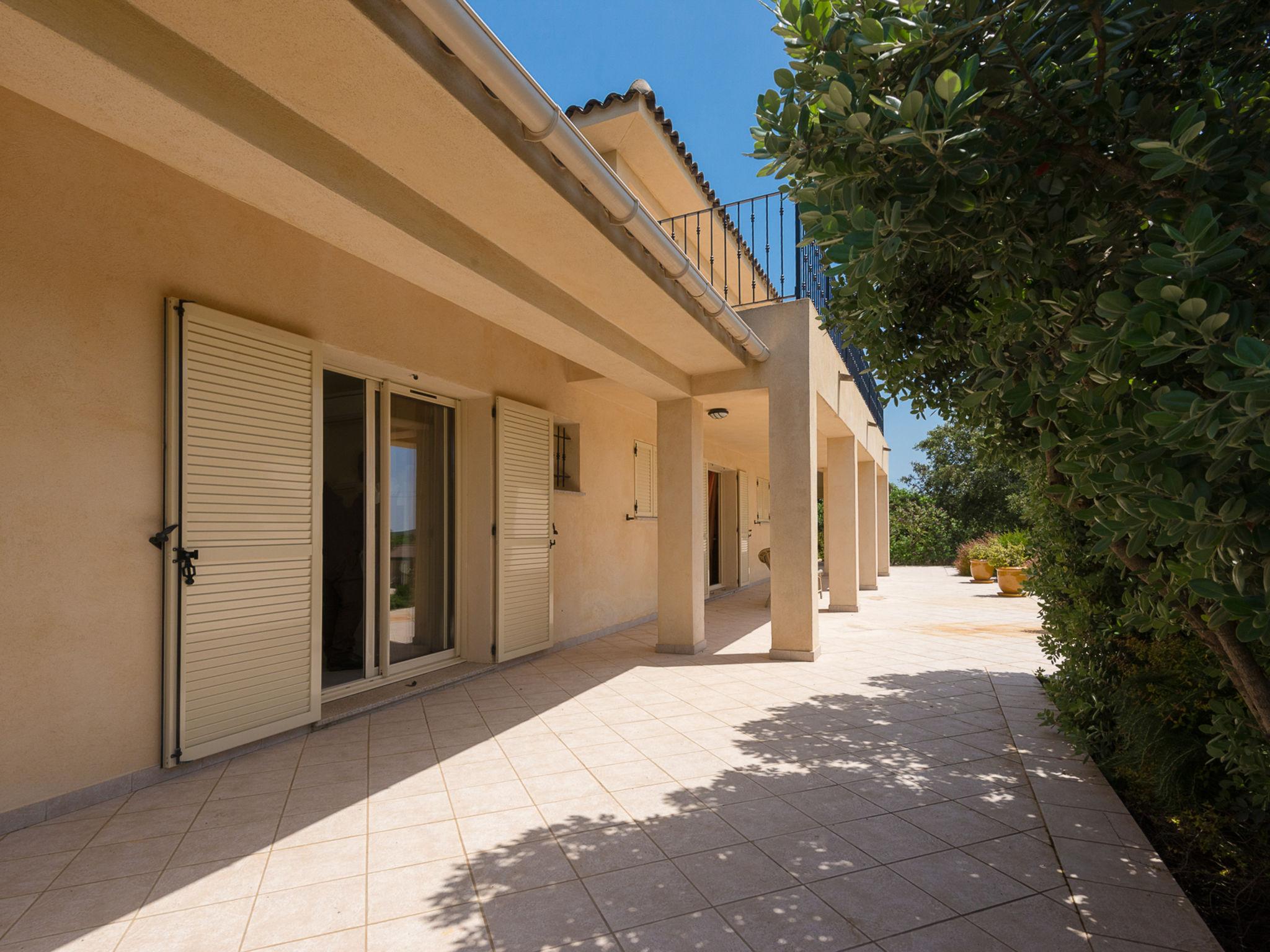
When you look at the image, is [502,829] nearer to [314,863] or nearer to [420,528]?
[314,863]

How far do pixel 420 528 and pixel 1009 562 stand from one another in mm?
12367

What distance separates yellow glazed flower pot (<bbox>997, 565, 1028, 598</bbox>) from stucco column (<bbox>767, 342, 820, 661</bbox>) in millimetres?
7593

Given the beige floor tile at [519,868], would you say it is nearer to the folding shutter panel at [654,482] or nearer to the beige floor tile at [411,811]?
the beige floor tile at [411,811]

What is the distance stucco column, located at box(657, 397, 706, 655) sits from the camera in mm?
7266

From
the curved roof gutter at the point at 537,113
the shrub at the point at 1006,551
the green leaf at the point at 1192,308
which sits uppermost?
the curved roof gutter at the point at 537,113

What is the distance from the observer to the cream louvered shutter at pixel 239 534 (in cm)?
366

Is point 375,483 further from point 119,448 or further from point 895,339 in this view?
point 895,339

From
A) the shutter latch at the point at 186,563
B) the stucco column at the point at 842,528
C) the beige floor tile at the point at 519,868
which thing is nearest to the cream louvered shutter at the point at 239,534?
the shutter latch at the point at 186,563

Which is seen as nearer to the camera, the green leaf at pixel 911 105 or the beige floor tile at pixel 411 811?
the green leaf at pixel 911 105

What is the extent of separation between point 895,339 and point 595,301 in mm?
2661

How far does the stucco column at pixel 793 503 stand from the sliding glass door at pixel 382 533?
3.23m

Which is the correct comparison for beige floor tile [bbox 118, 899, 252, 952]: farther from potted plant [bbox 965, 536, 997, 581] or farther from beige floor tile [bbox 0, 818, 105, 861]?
potted plant [bbox 965, 536, 997, 581]

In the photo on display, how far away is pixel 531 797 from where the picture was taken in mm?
3359

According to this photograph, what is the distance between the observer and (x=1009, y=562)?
13.9 m
